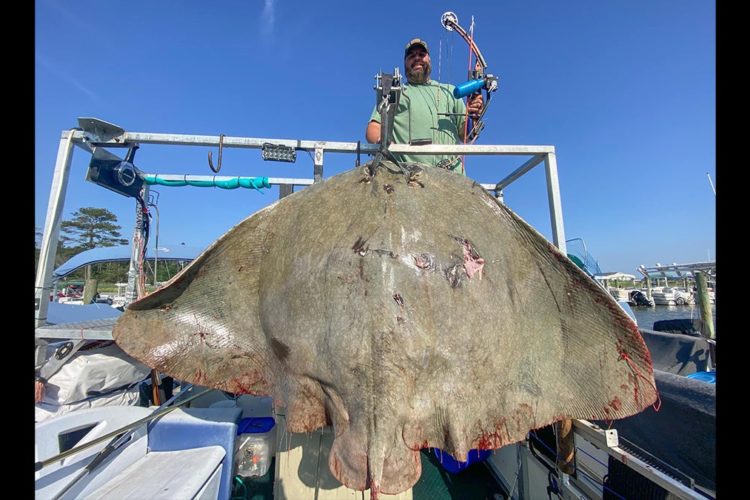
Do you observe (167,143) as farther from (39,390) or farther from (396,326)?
(396,326)

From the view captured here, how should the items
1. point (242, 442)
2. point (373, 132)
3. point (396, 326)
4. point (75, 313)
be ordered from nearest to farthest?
point (396, 326)
point (373, 132)
point (242, 442)
point (75, 313)

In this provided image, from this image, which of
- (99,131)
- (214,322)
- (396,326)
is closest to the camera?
(396,326)

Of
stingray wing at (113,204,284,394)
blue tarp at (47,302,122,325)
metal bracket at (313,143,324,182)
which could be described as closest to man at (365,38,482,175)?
metal bracket at (313,143,324,182)

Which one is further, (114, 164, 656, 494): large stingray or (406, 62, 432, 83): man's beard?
(406, 62, 432, 83): man's beard

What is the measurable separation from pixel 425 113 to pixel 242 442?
3960 mm

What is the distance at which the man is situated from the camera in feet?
9.68

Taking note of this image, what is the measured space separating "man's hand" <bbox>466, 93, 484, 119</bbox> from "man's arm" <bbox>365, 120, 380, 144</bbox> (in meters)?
0.93

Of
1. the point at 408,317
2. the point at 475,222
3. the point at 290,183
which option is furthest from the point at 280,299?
the point at 290,183

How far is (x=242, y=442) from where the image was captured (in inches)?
129

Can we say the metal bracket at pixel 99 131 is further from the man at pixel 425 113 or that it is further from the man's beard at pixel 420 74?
the man's beard at pixel 420 74

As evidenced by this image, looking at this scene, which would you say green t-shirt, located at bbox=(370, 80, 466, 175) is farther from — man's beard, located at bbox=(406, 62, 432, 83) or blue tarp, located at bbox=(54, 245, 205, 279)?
blue tarp, located at bbox=(54, 245, 205, 279)

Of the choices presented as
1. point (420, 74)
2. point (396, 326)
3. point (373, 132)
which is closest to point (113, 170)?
point (373, 132)
